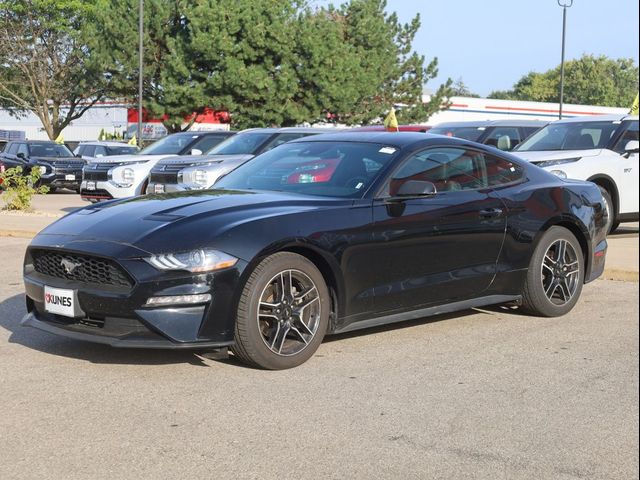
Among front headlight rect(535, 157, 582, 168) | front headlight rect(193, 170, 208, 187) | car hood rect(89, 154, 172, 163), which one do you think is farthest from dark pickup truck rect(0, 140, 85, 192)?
front headlight rect(535, 157, 582, 168)

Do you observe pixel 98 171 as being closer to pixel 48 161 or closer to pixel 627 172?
pixel 627 172

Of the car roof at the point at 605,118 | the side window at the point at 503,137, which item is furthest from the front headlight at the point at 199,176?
the car roof at the point at 605,118

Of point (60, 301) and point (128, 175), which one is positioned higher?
point (128, 175)

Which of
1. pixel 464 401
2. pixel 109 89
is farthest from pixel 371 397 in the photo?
pixel 109 89

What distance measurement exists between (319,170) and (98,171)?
11.6 metres

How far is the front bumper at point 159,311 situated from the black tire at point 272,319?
9 cm

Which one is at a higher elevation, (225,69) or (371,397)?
(225,69)

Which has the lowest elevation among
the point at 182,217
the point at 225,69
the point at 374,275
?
the point at 374,275

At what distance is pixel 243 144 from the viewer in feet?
52.2

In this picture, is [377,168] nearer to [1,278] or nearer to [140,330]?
[140,330]

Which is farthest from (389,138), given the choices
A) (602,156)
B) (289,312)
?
(602,156)

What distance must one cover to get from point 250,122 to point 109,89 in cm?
839

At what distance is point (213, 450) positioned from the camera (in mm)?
4348

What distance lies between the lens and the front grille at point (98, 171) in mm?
17500
